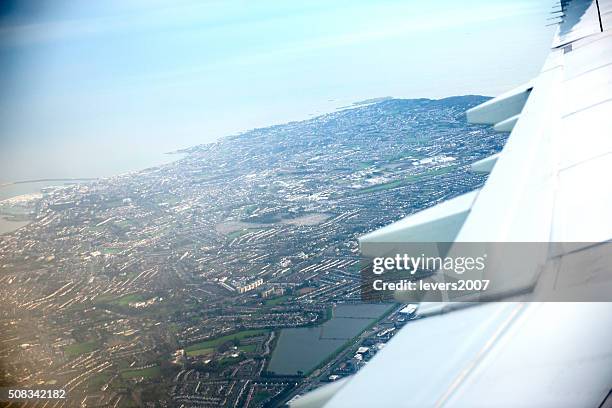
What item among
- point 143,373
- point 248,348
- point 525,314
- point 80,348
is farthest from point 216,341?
point 525,314

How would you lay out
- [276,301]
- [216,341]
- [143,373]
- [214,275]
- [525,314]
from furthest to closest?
[214,275]
[276,301]
[216,341]
[143,373]
[525,314]

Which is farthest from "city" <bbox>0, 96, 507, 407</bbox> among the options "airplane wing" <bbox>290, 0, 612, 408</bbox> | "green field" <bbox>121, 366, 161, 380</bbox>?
"airplane wing" <bbox>290, 0, 612, 408</bbox>

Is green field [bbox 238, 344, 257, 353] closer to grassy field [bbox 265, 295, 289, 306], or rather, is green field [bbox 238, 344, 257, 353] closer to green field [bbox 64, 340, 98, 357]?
grassy field [bbox 265, 295, 289, 306]

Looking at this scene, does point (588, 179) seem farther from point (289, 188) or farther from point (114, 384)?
Answer: point (289, 188)

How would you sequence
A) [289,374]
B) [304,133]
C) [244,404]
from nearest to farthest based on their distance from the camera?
[244,404]
[289,374]
[304,133]

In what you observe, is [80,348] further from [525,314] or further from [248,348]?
[525,314]

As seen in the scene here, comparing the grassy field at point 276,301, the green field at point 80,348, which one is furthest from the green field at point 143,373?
the grassy field at point 276,301

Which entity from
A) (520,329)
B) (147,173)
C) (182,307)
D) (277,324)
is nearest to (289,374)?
(277,324)
